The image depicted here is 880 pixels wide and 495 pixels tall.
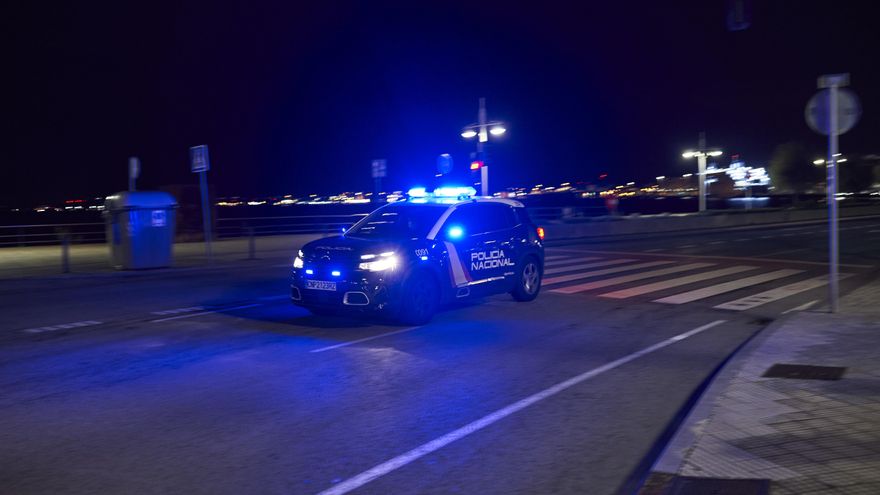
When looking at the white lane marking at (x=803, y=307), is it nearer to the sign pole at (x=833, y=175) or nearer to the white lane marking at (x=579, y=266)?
the sign pole at (x=833, y=175)

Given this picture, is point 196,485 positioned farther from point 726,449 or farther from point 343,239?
point 343,239

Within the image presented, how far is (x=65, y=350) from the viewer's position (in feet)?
29.7

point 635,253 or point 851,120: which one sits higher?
point 851,120

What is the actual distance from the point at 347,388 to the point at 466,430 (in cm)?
172

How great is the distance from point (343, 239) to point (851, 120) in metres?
7.06

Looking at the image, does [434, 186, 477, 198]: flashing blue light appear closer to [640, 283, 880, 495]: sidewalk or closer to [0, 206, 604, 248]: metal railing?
[640, 283, 880, 495]: sidewalk

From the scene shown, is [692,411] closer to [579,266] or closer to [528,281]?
[528,281]

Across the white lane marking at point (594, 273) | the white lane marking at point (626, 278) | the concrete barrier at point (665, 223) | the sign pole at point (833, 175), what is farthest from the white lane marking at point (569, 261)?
the sign pole at point (833, 175)

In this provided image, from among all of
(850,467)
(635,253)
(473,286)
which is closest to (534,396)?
(850,467)

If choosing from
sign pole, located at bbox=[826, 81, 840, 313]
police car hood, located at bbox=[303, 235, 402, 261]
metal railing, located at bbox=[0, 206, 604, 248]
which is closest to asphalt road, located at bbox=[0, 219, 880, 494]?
police car hood, located at bbox=[303, 235, 402, 261]

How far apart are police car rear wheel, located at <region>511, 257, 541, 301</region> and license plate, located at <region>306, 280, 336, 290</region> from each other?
365 centimetres

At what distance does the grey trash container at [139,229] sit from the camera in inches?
738

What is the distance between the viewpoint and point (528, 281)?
42.5 feet

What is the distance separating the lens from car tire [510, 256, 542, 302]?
12727mm
